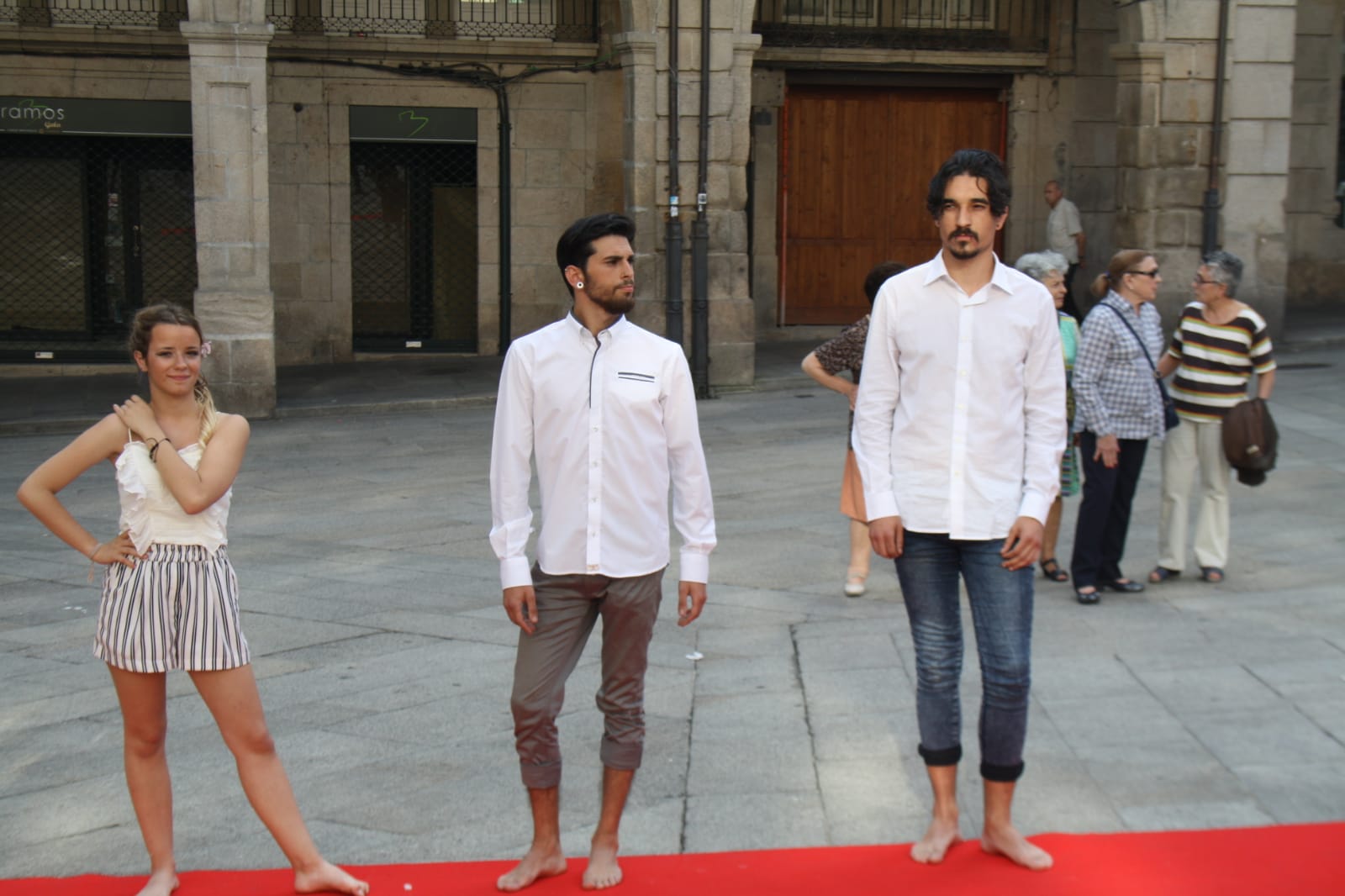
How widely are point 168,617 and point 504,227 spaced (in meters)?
14.0

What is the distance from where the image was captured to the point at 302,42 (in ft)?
56.5

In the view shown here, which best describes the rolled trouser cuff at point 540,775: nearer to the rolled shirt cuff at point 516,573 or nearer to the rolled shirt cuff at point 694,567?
the rolled shirt cuff at point 516,573

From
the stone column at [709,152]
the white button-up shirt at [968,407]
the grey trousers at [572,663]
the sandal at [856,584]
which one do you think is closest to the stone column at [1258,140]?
the stone column at [709,152]

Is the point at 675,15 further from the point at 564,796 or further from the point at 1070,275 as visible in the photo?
the point at 564,796

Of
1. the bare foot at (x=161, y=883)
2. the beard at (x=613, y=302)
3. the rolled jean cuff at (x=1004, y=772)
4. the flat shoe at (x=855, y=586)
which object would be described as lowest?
the flat shoe at (x=855, y=586)

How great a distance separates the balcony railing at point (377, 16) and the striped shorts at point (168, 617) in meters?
13.5

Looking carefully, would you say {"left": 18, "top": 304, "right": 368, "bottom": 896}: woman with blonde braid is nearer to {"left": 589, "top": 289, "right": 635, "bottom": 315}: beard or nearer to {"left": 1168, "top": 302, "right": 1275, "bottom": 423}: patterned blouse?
{"left": 589, "top": 289, "right": 635, "bottom": 315}: beard

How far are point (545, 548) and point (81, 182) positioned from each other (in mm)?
14641

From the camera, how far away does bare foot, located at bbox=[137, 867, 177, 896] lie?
4320 mm

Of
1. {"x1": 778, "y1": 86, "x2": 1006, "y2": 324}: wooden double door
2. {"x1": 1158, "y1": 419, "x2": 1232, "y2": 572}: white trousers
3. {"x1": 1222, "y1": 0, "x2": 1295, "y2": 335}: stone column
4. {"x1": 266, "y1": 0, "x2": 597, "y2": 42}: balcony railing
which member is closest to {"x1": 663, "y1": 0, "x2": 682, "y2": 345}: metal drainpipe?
{"x1": 266, "y1": 0, "x2": 597, "y2": 42}: balcony railing

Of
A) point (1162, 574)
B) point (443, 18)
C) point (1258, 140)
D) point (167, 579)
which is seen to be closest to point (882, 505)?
point (167, 579)

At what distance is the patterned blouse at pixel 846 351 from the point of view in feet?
24.0

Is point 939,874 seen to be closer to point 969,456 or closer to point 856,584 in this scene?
point 969,456

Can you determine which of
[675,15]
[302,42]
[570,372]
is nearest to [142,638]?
[570,372]
